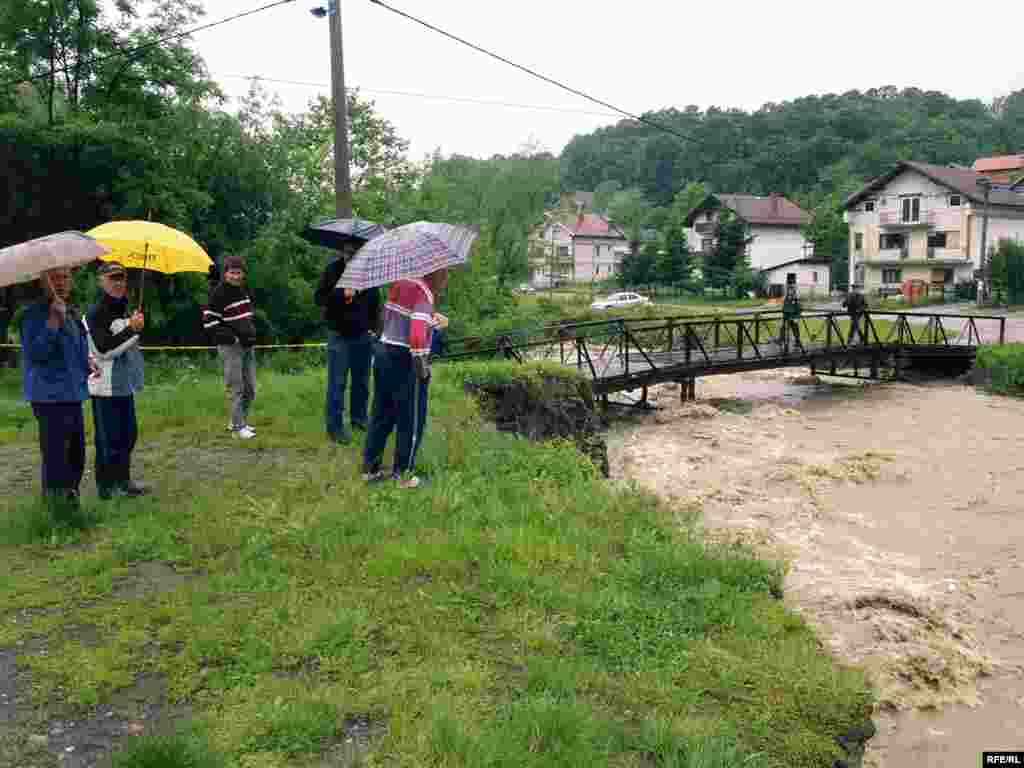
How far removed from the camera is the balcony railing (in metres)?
53.2

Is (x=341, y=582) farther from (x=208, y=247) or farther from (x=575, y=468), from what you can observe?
(x=208, y=247)

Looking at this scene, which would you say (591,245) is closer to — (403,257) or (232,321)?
(232,321)

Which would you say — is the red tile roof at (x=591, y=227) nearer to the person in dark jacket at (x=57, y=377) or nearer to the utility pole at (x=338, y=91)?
the utility pole at (x=338, y=91)

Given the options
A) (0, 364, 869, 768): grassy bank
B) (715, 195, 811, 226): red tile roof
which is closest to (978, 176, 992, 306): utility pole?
(715, 195, 811, 226): red tile roof

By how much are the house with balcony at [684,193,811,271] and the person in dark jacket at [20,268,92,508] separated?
6122cm

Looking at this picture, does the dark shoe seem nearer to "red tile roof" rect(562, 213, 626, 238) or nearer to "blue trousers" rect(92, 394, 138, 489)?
"blue trousers" rect(92, 394, 138, 489)

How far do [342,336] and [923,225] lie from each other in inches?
2108

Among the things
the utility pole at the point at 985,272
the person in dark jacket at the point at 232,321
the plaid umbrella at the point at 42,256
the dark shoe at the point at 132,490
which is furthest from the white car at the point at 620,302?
the plaid umbrella at the point at 42,256

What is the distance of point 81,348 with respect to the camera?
5617mm

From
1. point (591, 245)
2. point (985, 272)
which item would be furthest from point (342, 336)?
point (591, 245)

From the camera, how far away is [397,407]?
20.7 feet

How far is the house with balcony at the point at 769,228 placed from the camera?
2543 inches

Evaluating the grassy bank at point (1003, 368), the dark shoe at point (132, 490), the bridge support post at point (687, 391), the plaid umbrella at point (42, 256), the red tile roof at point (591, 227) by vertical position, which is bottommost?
the bridge support post at point (687, 391)

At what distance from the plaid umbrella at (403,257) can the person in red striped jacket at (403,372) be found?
15 centimetres
